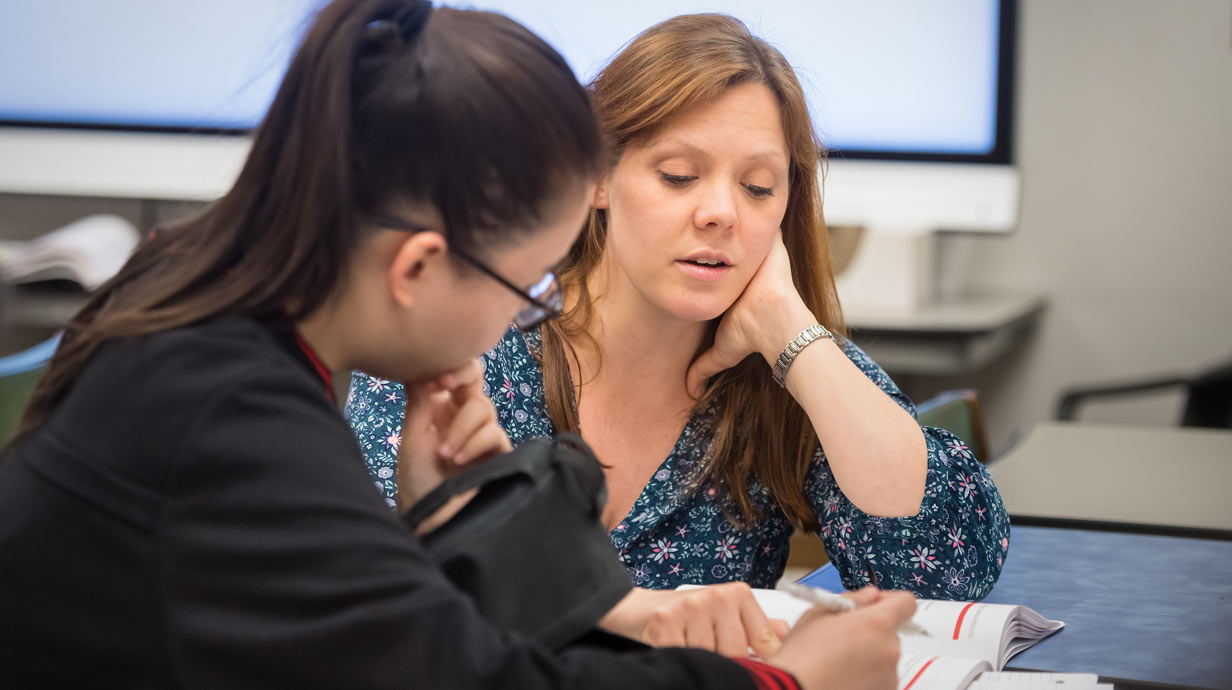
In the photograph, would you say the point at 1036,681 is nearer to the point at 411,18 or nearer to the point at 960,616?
the point at 960,616

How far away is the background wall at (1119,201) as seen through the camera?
301cm

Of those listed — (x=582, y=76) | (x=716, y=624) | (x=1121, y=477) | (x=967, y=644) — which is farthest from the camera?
(x=582, y=76)

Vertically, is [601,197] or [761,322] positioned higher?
[601,197]

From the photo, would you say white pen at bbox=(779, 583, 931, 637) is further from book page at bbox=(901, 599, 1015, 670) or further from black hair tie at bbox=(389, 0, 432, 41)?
black hair tie at bbox=(389, 0, 432, 41)

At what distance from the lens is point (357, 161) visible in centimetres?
65

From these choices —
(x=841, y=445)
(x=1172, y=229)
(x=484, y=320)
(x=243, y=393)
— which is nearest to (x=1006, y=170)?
(x=1172, y=229)

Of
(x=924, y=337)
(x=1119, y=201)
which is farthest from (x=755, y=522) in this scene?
(x=1119, y=201)

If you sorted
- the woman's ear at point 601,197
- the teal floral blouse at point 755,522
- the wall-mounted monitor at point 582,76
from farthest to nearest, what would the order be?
the wall-mounted monitor at point 582,76, the woman's ear at point 601,197, the teal floral blouse at point 755,522

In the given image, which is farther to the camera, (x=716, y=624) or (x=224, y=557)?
(x=716, y=624)

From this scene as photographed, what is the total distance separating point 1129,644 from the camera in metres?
0.95

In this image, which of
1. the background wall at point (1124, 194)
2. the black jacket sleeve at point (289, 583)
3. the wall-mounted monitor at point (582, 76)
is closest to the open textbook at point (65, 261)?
the wall-mounted monitor at point (582, 76)

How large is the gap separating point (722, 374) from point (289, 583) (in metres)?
0.86

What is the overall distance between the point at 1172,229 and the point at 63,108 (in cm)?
281

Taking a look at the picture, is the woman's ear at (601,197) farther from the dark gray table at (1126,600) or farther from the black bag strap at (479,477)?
the black bag strap at (479,477)
